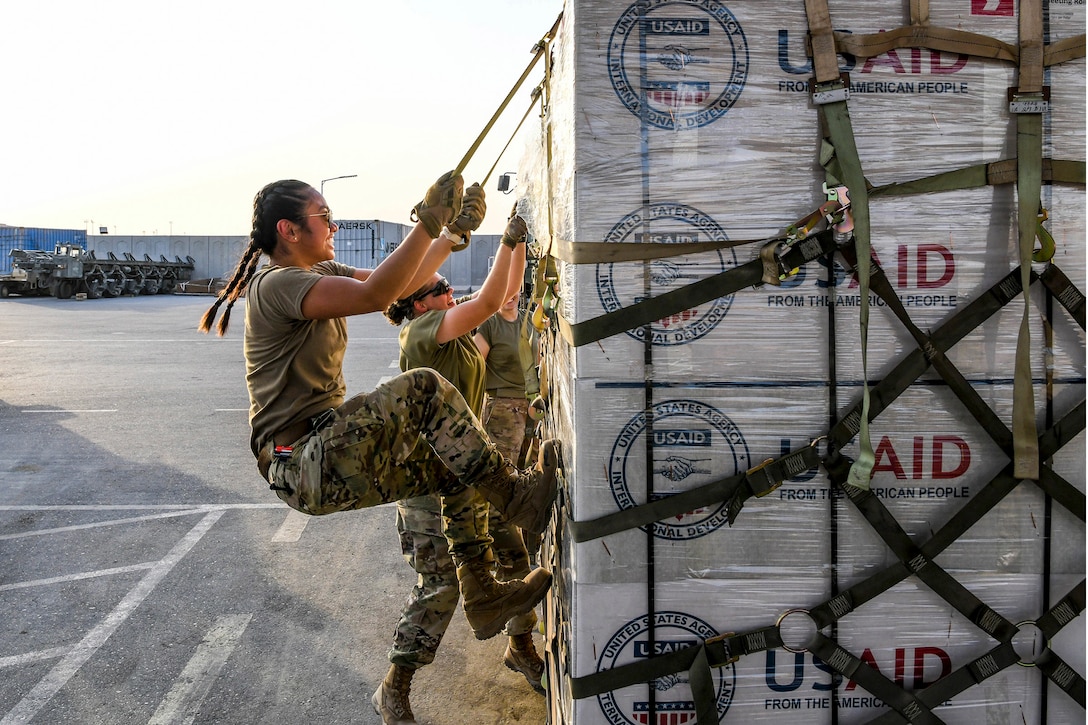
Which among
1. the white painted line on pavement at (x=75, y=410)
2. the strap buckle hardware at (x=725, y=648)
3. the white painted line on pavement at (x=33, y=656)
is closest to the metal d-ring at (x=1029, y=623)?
the strap buckle hardware at (x=725, y=648)

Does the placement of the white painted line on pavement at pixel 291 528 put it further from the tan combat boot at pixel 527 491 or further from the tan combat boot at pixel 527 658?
the tan combat boot at pixel 527 491

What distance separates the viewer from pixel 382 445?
3.10 meters

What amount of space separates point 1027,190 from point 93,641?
474 cm

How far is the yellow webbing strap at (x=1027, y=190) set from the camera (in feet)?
7.53

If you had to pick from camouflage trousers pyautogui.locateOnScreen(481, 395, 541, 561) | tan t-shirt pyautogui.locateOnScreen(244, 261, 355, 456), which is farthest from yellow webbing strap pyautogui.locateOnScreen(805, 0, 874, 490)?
camouflage trousers pyautogui.locateOnScreen(481, 395, 541, 561)

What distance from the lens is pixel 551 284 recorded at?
114 inches

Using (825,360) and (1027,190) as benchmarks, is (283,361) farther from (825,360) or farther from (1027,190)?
(1027,190)

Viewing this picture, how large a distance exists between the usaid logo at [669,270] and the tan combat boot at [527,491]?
2.80 feet

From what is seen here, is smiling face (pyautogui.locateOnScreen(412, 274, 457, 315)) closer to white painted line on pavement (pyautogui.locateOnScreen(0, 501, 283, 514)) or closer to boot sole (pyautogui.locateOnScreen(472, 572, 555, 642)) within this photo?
boot sole (pyautogui.locateOnScreen(472, 572, 555, 642))

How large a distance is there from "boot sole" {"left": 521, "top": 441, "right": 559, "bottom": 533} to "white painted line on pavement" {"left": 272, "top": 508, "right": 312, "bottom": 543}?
351 centimetres

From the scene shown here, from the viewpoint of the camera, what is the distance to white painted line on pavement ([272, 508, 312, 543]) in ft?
19.9

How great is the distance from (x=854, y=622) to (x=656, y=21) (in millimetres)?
1855

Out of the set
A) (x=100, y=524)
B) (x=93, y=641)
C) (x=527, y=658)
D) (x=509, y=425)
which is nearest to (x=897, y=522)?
(x=527, y=658)

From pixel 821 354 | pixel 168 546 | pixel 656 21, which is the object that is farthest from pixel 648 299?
pixel 168 546
